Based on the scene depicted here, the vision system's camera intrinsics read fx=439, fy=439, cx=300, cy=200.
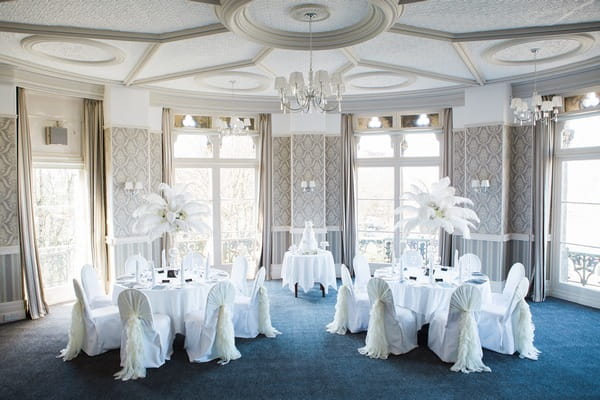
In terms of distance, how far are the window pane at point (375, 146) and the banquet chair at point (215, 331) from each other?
5268 mm

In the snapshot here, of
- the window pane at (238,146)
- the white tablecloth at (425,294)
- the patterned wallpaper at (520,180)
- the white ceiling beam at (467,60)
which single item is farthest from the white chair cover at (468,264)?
the window pane at (238,146)

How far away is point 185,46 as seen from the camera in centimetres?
560

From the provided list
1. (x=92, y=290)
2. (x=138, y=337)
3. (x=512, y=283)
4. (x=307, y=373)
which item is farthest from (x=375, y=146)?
(x=138, y=337)

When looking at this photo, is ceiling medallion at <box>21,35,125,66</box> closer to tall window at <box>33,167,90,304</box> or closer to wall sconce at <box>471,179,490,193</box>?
tall window at <box>33,167,90,304</box>

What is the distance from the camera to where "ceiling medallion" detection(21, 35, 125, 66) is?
524 centimetres

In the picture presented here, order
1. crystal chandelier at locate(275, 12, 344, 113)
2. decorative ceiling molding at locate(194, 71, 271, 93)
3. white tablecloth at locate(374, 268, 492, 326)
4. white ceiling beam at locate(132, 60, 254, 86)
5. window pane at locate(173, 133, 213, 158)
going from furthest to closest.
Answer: window pane at locate(173, 133, 213, 158) → decorative ceiling molding at locate(194, 71, 271, 93) → white ceiling beam at locate(132, 60, 254, 86) → white tablecloth at locate(374, 268, 492, 326) → crystal chandelier at locate(275, 12, 344, 113)

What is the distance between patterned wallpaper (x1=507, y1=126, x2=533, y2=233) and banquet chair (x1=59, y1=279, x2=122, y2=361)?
6682 millimetres

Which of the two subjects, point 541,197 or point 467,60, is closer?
point 467,60

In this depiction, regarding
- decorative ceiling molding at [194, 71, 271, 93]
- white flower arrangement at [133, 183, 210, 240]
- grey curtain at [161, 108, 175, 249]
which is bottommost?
white flower arrangement at [133, 183, 210, 240]

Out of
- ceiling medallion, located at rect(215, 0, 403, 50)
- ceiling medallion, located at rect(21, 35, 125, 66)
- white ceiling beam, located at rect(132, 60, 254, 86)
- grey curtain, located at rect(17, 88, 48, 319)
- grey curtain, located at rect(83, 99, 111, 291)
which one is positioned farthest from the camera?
grey curtain, located at rect(83, 99, 111, 291)

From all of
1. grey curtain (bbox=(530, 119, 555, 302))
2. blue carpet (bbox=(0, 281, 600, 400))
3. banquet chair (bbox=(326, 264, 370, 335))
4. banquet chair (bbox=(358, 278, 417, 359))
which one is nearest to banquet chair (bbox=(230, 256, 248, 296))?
blue carpet (bbox=(0, 281, 600, 400))

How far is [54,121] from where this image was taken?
748 centimetres

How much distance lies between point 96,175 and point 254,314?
13.3ft

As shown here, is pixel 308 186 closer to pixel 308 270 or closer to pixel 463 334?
pixel 308 270
